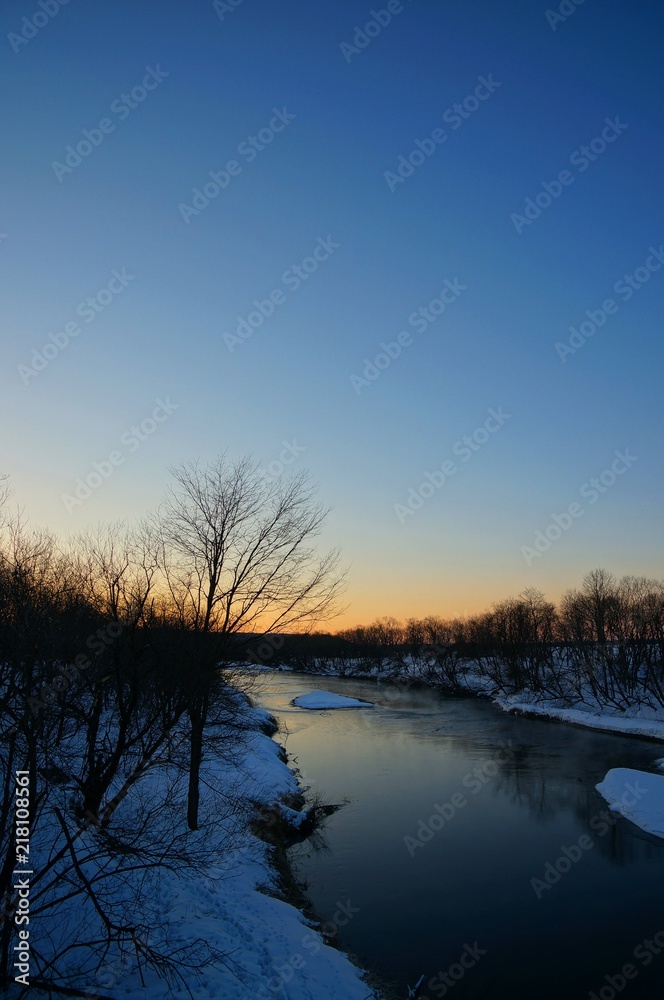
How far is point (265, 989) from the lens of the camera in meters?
7.68

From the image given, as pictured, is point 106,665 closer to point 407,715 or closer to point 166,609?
point 166,609

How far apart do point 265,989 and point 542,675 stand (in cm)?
5097

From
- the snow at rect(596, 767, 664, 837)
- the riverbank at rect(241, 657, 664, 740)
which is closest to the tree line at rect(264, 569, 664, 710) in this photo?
the riverbank at rect(241, 657, 664, 740)

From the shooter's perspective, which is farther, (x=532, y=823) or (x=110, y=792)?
(x=532, y=823)

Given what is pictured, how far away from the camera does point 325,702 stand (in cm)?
5025

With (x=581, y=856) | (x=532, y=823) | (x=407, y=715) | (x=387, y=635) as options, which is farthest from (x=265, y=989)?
(x=387, y=635)

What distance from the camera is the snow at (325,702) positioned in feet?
161

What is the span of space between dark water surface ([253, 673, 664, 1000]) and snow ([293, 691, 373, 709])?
2146 centimetres
